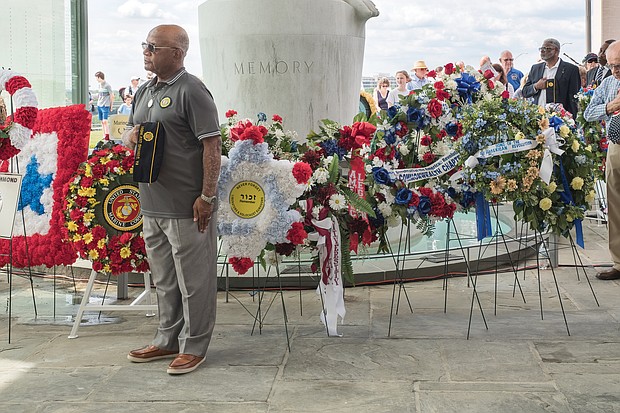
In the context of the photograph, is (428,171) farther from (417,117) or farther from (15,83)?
(15,83)

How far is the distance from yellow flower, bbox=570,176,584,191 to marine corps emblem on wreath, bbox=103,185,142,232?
257 centimetres

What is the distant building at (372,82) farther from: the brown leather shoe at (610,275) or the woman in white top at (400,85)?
the brown leather shoe at (610,275)

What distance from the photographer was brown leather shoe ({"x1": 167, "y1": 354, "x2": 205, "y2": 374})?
4777 millimetres

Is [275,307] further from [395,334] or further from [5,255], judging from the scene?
[5,255]

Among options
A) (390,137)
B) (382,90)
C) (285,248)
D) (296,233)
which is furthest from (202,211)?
(382,90)

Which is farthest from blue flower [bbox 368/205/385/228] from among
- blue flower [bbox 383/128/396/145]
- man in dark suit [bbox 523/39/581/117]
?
man in dark suit [bbox 523/39/581/117]

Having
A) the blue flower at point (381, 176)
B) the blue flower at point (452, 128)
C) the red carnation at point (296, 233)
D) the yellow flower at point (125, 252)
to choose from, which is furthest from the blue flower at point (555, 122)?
the yellow flower at point (125, 252)

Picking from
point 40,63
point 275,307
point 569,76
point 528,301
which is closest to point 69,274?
point 275,307

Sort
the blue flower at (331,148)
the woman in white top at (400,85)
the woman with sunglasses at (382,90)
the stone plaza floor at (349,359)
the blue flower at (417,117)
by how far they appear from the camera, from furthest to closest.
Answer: the woman with sunglasses at (382,90) < the woman in white top at (400,85) < the blue flower at (417,117) < the blue flower at (331,148) < the stone plaza floor at (349,359)

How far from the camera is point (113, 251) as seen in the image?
5.52 m

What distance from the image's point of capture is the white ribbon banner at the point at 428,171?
5.65m

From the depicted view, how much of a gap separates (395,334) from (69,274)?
10.7 ft

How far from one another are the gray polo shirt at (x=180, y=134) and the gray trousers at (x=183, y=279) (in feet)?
0.32

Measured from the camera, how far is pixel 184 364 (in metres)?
4.81
